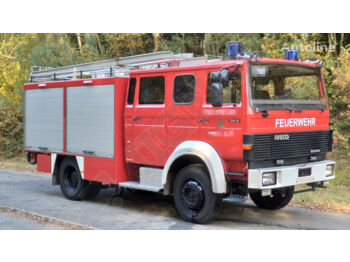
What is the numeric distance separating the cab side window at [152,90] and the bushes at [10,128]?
13737 millimetres

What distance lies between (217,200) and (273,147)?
127cm

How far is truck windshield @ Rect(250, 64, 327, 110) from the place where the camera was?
6961 millimetres

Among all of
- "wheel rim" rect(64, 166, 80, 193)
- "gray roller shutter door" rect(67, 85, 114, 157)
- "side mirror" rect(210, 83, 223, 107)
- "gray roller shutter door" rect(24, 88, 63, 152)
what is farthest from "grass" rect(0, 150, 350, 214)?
"gray roller shutter door" rect(24, 88, 63, 152)

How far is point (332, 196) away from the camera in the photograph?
976cm

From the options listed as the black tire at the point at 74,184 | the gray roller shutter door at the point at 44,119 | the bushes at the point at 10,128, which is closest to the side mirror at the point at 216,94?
the black tire at the point at 74,184

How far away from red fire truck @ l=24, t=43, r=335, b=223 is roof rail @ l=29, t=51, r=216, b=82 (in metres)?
0.03

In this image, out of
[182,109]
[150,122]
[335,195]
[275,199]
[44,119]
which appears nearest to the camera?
[182,109]

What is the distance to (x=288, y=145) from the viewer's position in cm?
720

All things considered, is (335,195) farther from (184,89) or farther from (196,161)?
(184,89)

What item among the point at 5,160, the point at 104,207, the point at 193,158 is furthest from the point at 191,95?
the point at 5,160

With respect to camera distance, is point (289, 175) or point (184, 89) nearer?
point (289, 175)

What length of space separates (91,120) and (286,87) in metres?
4.25

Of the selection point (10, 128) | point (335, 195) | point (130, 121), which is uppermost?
point (130, 121)

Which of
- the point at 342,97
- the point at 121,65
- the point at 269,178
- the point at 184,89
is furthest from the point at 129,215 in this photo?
the point at 342,97
